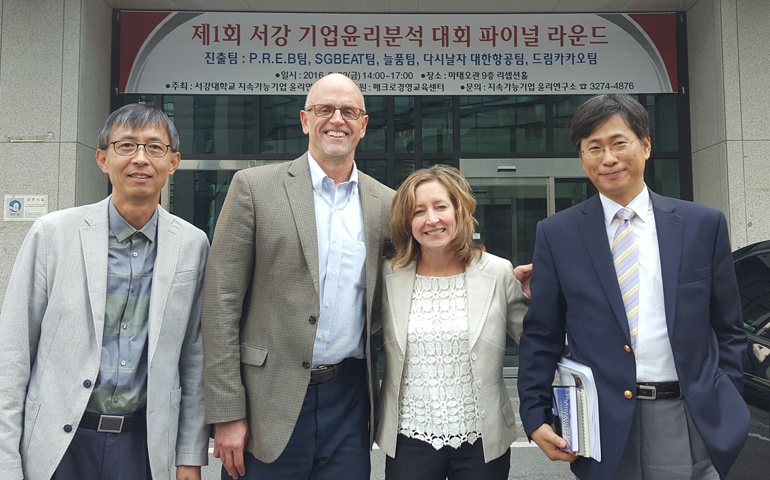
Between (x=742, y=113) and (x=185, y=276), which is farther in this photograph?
(x=742, y=113)

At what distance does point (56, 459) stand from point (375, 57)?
5652 mm

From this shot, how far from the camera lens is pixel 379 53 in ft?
21.8

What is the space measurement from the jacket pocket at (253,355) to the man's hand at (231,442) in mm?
222

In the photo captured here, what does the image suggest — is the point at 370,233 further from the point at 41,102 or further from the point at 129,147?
the point at 41,102

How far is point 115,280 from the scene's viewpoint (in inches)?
81.8

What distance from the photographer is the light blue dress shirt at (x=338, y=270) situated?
2.29m

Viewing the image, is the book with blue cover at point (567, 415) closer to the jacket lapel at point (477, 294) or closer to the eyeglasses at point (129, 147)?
the jacket lapel at point (477, 294)

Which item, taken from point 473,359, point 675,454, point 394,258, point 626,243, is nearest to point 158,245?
point 394,258

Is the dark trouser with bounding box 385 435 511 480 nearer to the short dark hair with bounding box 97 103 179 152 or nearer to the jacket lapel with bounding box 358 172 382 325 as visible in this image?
the jacket lapel with bounding box 358 172 382 325

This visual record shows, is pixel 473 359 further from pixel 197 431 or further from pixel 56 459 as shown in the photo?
pixel 56 459

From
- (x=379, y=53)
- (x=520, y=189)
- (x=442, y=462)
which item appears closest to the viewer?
(x=442, y=462)

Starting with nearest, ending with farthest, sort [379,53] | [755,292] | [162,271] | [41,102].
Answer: [162,271] → [755,292] → [41,102] → [379,53]

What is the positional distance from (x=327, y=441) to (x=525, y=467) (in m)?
2.64

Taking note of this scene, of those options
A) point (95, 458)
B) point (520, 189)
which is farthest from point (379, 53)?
point (95, 458)
